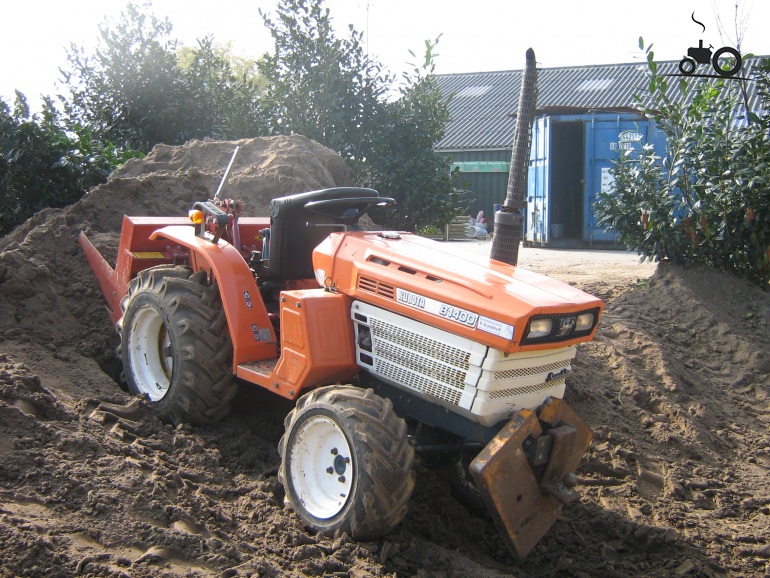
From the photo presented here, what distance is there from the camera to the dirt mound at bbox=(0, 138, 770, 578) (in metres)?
3.78

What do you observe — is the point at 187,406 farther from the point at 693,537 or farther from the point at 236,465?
the point at 693,537

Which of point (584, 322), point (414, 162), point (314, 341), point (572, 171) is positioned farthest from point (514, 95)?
point (314, 341)

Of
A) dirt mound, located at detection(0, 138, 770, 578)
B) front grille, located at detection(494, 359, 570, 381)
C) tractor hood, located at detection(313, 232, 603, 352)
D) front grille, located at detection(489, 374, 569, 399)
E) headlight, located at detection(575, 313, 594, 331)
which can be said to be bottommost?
dirt mound, located at detection(0, 138, 770, 578)

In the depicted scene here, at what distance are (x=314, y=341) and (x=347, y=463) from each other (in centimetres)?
70

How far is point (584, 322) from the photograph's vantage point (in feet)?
14.0

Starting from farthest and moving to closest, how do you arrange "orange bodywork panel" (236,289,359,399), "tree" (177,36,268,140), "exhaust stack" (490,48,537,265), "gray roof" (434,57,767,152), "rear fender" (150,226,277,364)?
Answer: "gray roof" (434,57,767,152)
"tree" (177,36,268,140)
"exhaust stack" (490,48,537,265)
"rear fender" (150,226,277,364)
"orange bodywork panel" (236,289,359,399)

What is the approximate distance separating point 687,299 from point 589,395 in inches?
103

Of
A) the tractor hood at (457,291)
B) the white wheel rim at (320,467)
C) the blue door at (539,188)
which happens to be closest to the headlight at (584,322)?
the tractor hood at (457,291)

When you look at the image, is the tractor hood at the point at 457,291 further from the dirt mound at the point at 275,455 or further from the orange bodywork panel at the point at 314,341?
the dirt mound at the point at 275,455

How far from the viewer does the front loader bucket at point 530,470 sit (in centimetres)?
390

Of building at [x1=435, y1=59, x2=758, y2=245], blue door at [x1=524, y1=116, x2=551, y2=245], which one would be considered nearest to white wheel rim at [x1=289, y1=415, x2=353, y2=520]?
building at [x1=435, y1=59, x2=758, y2=245]

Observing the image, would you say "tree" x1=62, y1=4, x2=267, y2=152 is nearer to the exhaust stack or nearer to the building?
the building

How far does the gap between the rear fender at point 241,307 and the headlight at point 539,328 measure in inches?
71.4

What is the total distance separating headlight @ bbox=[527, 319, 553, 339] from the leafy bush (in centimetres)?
527
